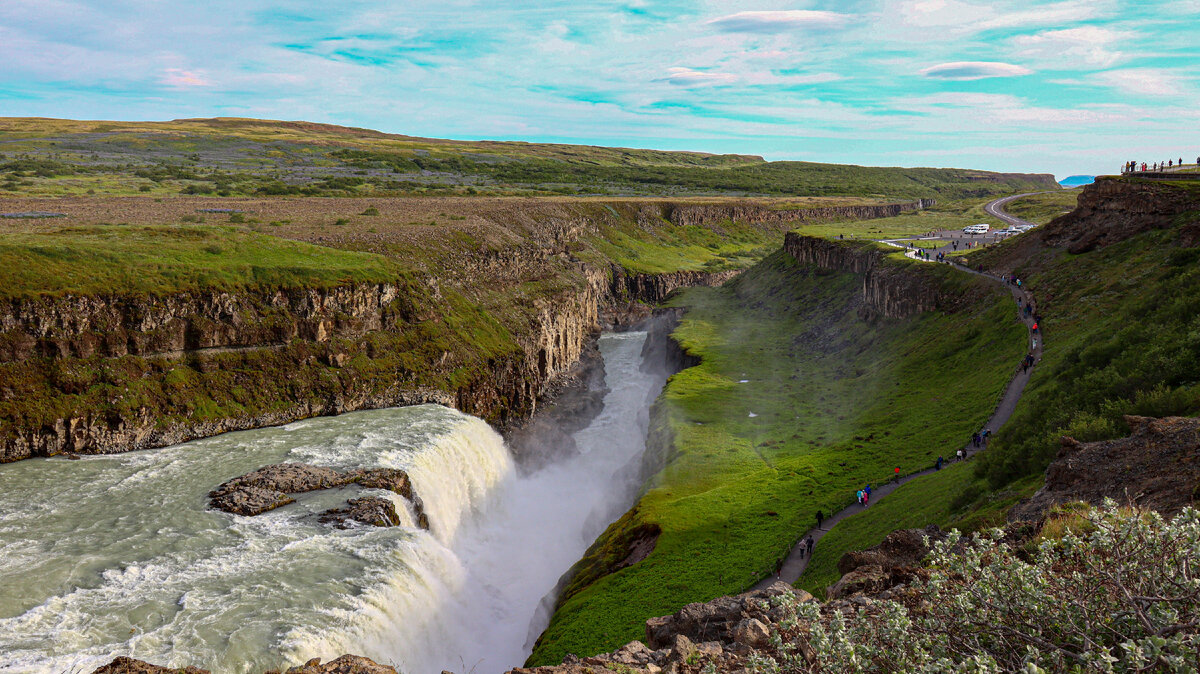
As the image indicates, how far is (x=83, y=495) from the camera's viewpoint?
42.5 metres

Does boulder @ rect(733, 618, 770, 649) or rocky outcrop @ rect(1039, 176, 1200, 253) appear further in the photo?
rocky outcrop @ rect(1039, 176, 1200, 253)

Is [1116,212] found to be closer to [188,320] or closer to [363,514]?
[363,514]

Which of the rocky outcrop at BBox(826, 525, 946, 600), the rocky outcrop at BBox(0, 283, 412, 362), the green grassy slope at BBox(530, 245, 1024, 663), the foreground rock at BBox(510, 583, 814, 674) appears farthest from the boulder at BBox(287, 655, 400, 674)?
the rocky outcrop at BBox(0, 283, 412, 362)

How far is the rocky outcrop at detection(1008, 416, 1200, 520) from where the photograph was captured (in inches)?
835

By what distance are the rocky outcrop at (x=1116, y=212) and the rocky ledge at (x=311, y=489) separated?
75.4 m

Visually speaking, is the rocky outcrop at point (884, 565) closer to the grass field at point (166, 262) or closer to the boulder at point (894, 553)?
the boulder at point (894, 553)

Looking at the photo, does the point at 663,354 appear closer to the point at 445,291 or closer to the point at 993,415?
the point at 445,291

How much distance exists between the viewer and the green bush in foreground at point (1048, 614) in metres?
11.2

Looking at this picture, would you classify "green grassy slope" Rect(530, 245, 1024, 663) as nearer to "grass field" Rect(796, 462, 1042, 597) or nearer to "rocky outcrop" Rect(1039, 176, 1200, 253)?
"grass field" Rect(796, 462, 1042, 597)

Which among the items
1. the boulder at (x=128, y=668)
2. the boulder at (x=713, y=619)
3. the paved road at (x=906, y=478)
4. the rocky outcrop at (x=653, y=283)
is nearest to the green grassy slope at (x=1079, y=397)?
the paved road at (x=906, y=478)

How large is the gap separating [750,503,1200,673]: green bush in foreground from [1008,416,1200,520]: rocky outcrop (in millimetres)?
9593

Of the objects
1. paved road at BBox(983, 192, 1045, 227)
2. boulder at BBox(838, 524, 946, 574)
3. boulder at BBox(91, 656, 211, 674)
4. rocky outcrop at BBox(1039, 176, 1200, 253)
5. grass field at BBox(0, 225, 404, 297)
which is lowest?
boulder at BBox(91, 656, 211, 674)

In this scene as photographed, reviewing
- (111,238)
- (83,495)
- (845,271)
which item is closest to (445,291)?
(111,238)

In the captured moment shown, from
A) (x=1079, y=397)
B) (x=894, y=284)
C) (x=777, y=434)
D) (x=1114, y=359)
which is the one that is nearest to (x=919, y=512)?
(x=1079, y=397)
